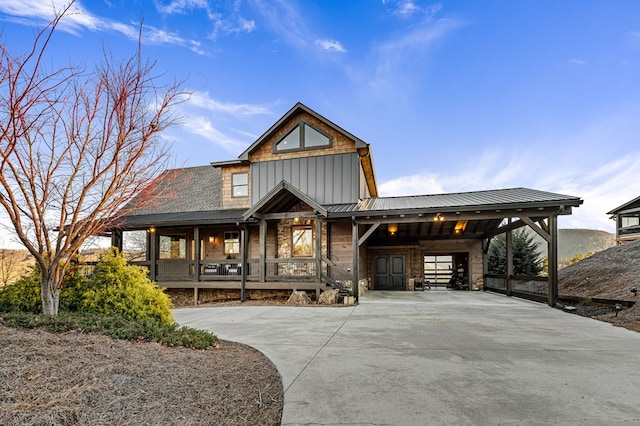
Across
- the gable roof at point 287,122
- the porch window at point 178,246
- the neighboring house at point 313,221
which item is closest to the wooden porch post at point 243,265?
the neighboring house at point 313,221

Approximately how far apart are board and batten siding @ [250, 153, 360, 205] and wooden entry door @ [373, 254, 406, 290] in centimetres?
459

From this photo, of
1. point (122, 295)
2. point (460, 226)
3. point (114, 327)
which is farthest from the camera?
point (460, 226)

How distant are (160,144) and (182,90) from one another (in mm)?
941

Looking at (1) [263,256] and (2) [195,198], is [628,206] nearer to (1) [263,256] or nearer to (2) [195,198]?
(1) [263,256]

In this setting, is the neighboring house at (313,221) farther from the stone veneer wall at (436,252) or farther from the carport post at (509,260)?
the carport post at (509,260)

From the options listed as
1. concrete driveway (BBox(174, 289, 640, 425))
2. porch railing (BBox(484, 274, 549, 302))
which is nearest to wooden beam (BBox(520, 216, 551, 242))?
porch railing (BBox(484, 274, 549, 302))

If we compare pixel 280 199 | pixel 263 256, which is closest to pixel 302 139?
pixel 280 199

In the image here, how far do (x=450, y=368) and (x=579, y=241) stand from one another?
4079 centimetres

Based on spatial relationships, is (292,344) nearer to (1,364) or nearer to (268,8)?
(1,364)

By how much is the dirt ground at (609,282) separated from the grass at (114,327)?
817cm

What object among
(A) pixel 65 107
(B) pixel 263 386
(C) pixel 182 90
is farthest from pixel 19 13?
(B) pixel 263 386

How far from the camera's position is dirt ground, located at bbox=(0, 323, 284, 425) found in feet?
7.32

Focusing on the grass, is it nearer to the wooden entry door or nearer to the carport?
the carport

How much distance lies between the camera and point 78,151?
487 centimetres
